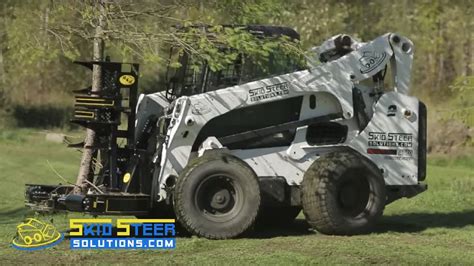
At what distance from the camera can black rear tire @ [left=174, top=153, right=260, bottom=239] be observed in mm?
10773

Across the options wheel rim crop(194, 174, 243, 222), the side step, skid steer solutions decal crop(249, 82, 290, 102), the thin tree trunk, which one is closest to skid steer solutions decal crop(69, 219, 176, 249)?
the side step

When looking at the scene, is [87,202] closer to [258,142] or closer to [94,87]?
[94,87]

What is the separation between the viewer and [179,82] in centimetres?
1215

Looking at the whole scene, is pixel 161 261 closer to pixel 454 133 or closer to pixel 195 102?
pixel 195 102

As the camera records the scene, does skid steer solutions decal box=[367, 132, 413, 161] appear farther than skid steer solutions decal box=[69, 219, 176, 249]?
Yes

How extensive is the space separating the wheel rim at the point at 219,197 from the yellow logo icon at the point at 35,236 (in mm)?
1853

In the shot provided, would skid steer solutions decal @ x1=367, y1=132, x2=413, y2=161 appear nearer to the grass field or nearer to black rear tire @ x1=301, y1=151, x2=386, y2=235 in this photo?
black rear tire @ x1=301, y1=151, x2=386, y2=235

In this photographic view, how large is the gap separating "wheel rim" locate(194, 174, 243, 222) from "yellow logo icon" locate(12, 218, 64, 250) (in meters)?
1.85

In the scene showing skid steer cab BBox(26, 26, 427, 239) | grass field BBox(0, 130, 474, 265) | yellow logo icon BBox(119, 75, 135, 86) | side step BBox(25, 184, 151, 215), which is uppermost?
yellow logo icon BBox(119, 75, 135, 86)


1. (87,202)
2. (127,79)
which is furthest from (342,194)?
(87,202)

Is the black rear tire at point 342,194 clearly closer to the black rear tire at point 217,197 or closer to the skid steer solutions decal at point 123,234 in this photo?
the black rear tire at point 217,197

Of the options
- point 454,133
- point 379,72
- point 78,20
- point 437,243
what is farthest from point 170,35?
point 454,133

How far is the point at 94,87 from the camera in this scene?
11008mm

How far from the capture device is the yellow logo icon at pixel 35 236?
32.9ft
